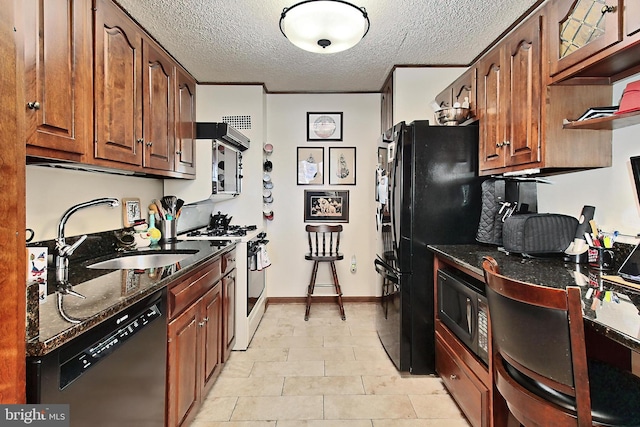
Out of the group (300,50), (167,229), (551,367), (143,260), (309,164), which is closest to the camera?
(551,367)

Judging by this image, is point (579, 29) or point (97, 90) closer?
point (579, 29)

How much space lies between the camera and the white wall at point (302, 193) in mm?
4008

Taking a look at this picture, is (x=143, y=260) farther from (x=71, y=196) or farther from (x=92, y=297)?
(x=92, y=297)

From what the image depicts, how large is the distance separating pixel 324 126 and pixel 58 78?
2.89 metres

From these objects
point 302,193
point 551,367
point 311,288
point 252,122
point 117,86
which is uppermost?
point 252,122

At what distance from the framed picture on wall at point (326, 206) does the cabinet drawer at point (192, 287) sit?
1813mm

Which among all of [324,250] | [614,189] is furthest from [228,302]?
[614,189]

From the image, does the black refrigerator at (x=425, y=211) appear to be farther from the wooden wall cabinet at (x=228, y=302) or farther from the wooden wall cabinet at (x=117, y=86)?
the wooden wall cabinet at (x=117, y=86)

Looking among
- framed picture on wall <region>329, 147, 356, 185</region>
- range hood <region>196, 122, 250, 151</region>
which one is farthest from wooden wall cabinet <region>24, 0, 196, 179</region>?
framed picture on wall <region>329, 147, 356, 185</region>

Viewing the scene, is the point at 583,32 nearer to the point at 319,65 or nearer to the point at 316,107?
the point at 319,65

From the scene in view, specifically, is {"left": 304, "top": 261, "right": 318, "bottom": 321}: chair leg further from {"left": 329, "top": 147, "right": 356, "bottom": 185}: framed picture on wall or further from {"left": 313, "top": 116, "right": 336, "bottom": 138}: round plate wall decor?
{"left": 313, "top": 116, "right": 336, "bottom": 138}: round plate wall decor

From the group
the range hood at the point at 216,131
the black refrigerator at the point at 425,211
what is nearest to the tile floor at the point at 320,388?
the black refrigerator at the point at 425,211

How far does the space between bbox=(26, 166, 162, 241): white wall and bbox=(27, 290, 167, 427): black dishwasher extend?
804 mm

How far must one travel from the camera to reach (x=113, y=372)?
115cm
